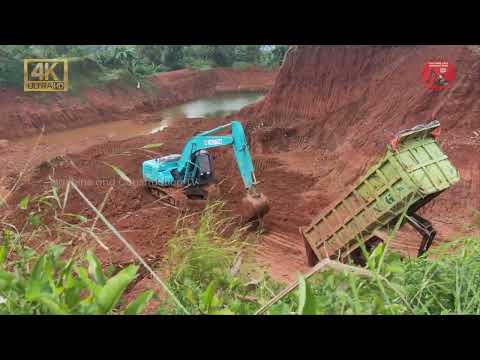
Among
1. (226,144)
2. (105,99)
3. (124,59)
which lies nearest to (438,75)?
(226,144)

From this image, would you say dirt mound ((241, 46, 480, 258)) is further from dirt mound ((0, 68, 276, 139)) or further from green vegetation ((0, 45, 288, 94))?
dirt mound ((0, 68, 276, 139))

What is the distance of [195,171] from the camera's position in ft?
36.4

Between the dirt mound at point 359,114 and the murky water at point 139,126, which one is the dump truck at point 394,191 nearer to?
the dirt mound at point 359,114

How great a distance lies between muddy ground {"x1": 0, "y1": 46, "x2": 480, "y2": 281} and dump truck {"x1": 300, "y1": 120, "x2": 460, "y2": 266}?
4.19 ft

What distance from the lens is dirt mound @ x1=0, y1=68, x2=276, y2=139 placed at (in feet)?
74.5

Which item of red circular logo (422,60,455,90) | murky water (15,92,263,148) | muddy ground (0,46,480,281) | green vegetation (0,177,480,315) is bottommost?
murky water (15,92,263,148)

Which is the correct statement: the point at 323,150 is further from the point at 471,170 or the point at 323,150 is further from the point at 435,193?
the point at 435,193

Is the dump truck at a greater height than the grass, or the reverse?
the grass

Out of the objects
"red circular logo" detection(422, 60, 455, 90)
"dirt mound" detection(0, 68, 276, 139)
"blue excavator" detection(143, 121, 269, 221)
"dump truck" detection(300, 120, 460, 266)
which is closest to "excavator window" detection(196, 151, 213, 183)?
"blue excavator" detection(143, 121, 269, 221)

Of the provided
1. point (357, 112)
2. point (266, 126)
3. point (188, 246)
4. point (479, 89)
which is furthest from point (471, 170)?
point (266, 126)

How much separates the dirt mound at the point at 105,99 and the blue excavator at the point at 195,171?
14.2 m

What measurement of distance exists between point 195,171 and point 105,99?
63.5 feet

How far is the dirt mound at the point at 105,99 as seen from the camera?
22.7 m
